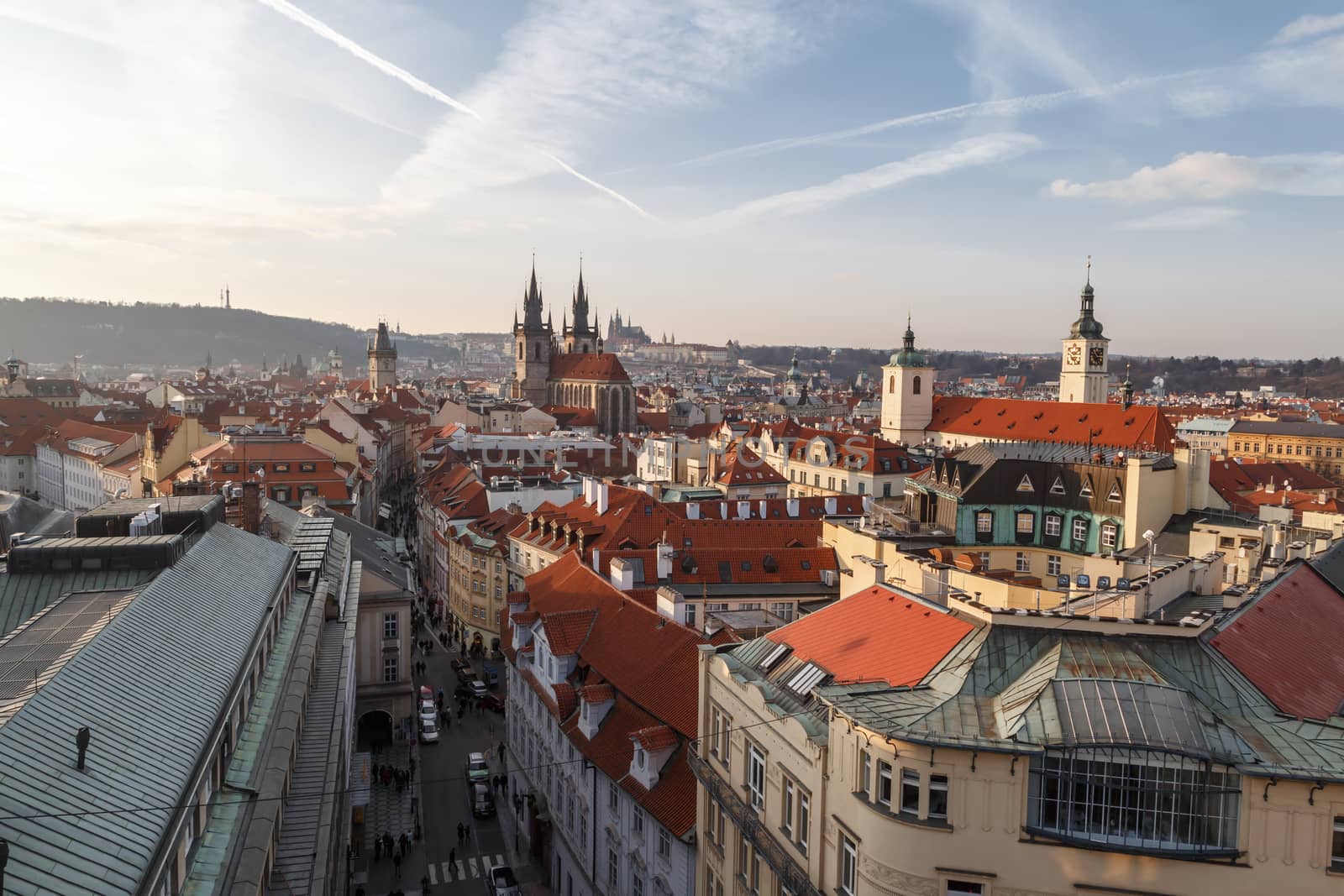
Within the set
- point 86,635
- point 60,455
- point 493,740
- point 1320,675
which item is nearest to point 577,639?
point 493,740

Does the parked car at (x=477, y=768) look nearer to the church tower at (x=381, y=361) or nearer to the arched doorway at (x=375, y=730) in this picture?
the arched doorway at (x=375, y=730)

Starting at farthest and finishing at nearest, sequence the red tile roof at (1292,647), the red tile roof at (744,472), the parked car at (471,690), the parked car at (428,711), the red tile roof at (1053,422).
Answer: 1. the red tile roof at (1053,422)
2. the red tile roof at (744,472)
3. the parked car at (471,690)
4. the parked car at (428,711)
5. the red tile roof at (1292,647)

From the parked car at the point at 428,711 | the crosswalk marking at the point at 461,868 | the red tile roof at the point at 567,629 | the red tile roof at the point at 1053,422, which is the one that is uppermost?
the red tile roof at the point at 1053,422

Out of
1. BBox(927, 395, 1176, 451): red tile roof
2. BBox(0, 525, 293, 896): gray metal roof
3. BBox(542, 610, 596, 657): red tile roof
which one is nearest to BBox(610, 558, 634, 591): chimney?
BBox(542, 610, 596, 657): red tile roof

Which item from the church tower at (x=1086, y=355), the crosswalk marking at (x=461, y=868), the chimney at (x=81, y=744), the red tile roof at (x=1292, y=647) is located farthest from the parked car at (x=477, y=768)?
the church tower at (x=1086, y=355)

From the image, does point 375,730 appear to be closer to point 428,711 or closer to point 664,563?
point 428,711

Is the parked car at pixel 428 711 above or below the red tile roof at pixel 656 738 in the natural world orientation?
below

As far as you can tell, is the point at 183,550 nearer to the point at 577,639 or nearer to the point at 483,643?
the point at 577,639
